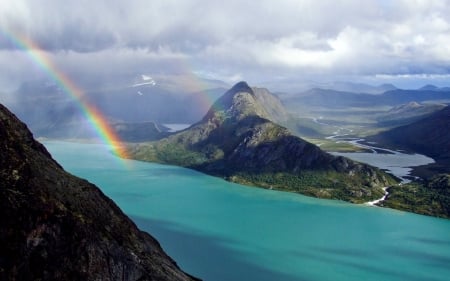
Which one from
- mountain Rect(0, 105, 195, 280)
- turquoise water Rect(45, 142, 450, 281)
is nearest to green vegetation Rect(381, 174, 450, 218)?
turquoise water Rect(45, 142, 450, 281)

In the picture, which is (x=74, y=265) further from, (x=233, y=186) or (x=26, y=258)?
(x=233, y=186)

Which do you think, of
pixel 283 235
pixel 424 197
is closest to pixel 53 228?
pixel 283 235

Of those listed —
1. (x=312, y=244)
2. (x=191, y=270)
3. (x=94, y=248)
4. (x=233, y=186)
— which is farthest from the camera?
(x=233, y=186)

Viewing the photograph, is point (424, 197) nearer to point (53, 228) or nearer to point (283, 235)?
point (283, 235)

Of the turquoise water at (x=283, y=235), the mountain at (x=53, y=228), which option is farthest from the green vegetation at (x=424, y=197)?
the mountain at (x=53, y=228)

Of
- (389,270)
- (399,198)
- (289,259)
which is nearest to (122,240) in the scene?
(289,259)

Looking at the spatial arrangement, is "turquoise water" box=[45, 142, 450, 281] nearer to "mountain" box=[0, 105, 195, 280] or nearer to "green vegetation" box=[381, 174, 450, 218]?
"green vegetation" box=[381, 174, 450, 218]

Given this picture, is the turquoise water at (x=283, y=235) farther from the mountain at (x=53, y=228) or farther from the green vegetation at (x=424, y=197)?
the mountain at (x=53, y=228)
